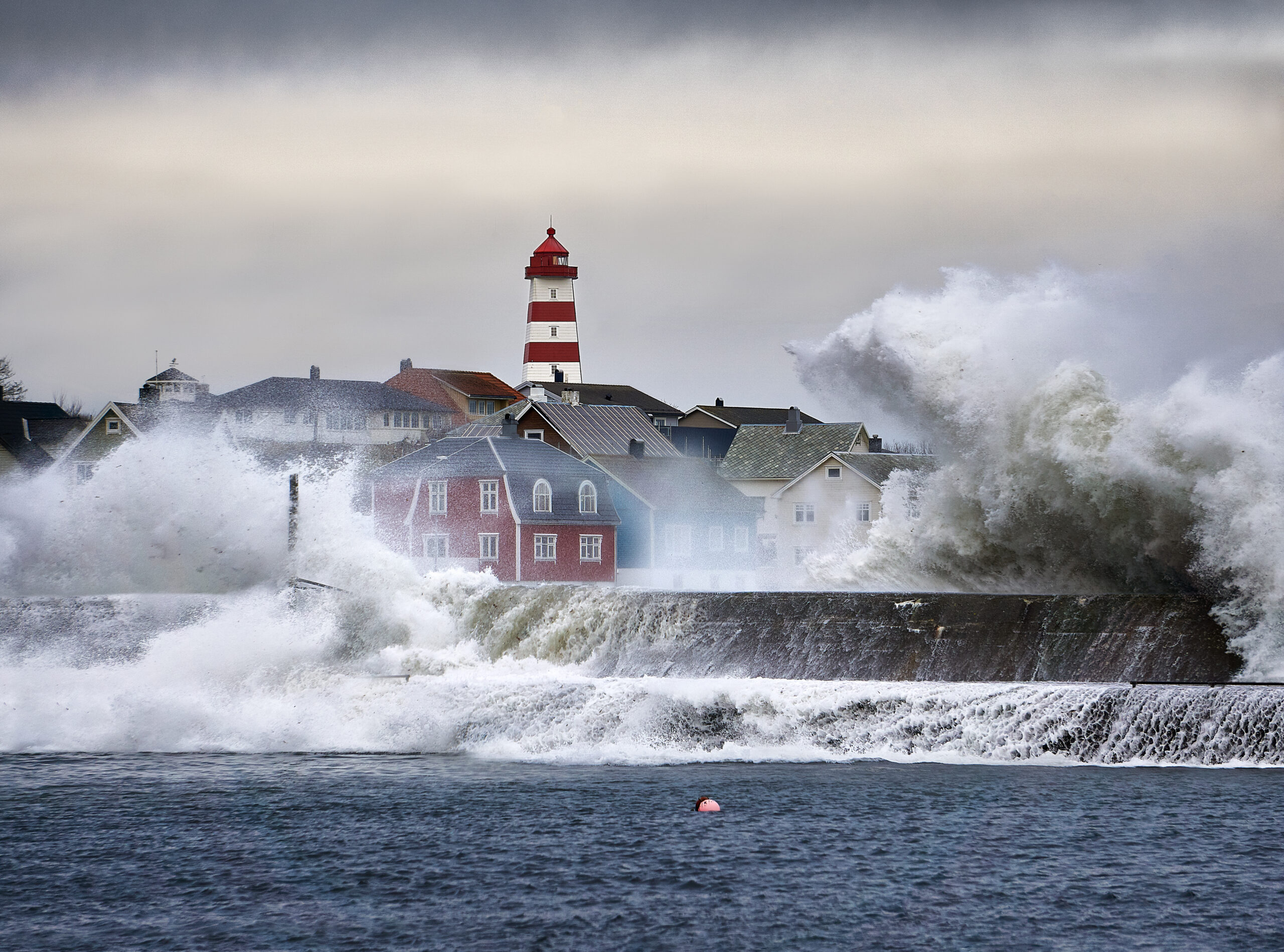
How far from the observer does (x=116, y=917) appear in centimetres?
1478

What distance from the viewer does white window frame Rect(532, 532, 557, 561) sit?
51531 millimetres

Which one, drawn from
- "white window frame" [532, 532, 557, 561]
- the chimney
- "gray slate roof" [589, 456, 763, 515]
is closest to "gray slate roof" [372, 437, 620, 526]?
"white window frame" [532, 532, 557, 561]

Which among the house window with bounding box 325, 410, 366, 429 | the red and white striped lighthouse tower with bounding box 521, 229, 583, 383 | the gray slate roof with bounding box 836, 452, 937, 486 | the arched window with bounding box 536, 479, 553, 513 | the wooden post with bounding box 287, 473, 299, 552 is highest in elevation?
the red and white striped lighthouse tower with bounding box 521, 229, 583, 383

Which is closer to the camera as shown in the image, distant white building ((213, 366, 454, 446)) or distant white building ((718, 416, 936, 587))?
distant white building ((718, 416, 936, 587))

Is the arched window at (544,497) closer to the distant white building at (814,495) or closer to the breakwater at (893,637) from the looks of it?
the distant white building at (814,495)

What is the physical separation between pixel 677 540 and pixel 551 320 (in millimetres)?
38083

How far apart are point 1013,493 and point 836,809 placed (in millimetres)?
13058

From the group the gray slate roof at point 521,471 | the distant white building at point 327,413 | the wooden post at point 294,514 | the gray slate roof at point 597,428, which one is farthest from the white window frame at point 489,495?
the distant white building at point 327,413

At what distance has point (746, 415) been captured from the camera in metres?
95.3

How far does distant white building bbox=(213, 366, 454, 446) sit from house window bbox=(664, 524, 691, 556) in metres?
24.5

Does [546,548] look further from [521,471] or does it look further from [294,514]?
[294,514]

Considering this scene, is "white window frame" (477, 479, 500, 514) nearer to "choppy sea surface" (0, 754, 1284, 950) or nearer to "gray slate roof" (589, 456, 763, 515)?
"gray slate roof" (589, 456, 763, 515)

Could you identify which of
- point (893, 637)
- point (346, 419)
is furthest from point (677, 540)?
point (346, 419)

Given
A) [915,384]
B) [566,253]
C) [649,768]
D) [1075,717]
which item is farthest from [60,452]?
[1075,717]
